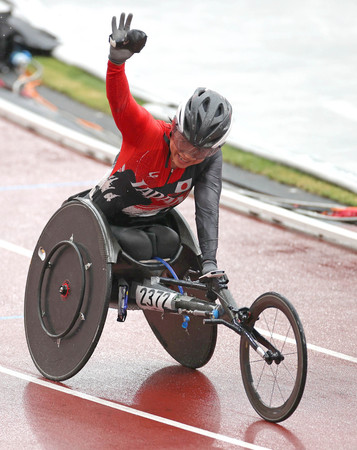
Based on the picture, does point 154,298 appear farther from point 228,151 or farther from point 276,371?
point 228,151

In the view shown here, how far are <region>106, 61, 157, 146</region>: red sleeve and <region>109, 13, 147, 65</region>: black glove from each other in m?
0.10

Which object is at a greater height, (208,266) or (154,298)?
(208,266)

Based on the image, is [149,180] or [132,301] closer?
[149,180]

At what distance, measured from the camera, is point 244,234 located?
36.5 feet

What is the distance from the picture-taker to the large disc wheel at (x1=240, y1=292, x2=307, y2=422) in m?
6.29

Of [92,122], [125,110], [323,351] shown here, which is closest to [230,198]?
[92,122]

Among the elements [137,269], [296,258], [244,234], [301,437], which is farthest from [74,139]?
[301,437]

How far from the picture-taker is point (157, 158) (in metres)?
6.73

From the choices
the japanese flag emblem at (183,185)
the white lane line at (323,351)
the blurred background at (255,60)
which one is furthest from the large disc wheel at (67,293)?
the blurred background at (255,60)

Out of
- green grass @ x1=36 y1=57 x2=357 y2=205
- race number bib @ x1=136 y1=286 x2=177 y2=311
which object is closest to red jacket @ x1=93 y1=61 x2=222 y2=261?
race number bib @ x1=136 y1=286 x2=177 y2=311

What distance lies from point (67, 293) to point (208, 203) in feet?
3.86

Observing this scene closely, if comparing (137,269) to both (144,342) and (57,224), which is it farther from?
(144,342)

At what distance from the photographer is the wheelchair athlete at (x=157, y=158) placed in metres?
6.46

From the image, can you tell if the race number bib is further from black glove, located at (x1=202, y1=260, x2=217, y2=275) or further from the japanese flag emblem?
the japanese flag emblem
